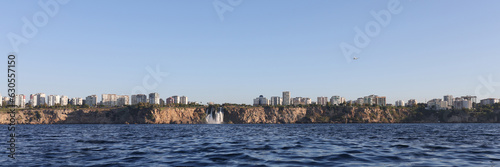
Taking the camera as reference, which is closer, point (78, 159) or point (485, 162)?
point (485, 162)

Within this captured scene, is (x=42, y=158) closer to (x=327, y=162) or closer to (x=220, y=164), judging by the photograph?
(x=220, y=164)

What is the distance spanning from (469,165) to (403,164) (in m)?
3.68

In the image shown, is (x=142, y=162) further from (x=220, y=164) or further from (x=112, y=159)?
(x=220, y=164)

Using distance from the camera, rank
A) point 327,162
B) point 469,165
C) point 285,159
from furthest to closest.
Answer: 1. point 285,159
2. point 327,162
3. point 469,165

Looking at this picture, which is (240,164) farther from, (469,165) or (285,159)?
(469,165)

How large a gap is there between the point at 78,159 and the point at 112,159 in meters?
2.29

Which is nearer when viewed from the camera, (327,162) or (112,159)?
(327,162)

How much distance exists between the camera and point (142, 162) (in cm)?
2053

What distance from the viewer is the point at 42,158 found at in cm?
2258

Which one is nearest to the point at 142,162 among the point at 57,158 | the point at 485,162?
the point at 57,158

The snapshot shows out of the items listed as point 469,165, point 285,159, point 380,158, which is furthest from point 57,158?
point 469,165

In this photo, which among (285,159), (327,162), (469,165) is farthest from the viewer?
(285,159)

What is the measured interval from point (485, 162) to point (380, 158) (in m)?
5.96

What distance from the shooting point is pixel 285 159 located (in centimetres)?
2170
